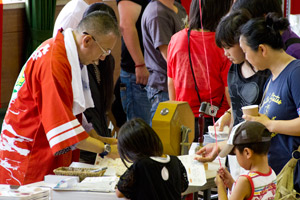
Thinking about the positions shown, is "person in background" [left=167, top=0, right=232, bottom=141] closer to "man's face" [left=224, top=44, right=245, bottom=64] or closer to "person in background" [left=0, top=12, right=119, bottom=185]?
"man's face" [left=224, top=44, right=245, bottom=64]

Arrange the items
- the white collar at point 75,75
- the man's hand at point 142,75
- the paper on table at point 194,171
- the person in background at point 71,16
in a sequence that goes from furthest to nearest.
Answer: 1. the man's hand at point 142,75
2. the person in background at point 71,16
3. the white collar at point 75,75
4. the paper on table at point 194,171

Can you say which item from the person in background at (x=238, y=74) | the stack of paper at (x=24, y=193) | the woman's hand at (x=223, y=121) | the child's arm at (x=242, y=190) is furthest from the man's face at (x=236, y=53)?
the stack of paper at (x=24, y=193)

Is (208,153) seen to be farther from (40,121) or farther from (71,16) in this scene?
(71,16)

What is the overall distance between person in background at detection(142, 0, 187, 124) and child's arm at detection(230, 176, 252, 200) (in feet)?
5.54

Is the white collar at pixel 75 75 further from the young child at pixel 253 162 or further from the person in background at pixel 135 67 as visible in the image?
the person in background at pixel 135 67

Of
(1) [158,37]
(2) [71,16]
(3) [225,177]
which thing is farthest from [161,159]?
(1) [158,37]

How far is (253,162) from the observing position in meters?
2.08

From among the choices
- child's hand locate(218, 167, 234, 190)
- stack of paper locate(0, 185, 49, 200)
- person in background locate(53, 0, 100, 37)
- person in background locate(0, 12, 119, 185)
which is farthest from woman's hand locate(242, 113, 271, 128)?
person in background locate(53, 0, 100, 37)

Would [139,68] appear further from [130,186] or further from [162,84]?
[130,186]

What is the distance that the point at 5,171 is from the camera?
2564 millimetres

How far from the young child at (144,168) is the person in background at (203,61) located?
1.04 meters

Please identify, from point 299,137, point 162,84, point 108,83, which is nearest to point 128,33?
point 162,84

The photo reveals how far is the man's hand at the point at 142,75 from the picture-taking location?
405 centimetres

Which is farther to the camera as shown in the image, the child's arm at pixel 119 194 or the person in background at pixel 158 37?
the person in background at pixel 158 37
